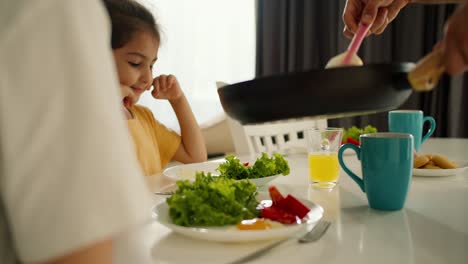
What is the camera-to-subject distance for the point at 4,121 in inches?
11.6

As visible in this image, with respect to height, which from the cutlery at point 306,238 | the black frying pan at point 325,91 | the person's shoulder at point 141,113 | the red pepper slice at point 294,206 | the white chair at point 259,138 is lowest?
the white chair at point 259,138

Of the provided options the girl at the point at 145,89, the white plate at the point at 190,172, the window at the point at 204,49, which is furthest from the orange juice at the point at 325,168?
the window at the point at 204,49

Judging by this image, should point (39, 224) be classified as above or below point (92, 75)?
below

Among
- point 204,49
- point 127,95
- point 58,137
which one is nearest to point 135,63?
point 127,95

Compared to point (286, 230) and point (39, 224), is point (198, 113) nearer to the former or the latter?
point (286, 230)

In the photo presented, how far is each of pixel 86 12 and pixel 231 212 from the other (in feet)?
1.32

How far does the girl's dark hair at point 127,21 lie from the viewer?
1.33 meters

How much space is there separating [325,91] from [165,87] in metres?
1.23

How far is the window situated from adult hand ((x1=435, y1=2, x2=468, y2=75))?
9.23ft

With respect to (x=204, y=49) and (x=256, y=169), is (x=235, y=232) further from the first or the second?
(x=204, y=49)

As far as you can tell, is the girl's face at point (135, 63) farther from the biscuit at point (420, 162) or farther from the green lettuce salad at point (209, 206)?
the biscuit at point (420, 162)

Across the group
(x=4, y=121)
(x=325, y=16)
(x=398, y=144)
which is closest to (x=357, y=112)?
(x=398, y=144)

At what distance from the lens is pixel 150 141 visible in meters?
1.58

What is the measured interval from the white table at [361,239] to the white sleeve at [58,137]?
10cm
